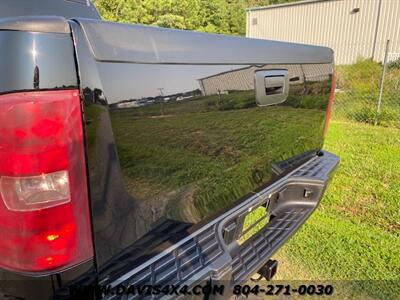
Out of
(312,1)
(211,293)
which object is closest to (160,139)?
(211,293)

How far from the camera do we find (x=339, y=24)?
19.6m

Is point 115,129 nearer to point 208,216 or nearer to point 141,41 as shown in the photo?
point 141,41

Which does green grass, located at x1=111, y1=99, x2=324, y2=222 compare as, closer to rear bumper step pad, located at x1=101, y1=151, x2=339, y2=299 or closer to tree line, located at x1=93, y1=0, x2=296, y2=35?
rear bumper step pad, located at x1=101, y1=151, x2=339, y2=299

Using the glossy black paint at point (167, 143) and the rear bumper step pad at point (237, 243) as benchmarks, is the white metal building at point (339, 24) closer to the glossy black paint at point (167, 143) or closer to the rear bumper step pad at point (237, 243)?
the rear bumper step pad at point (237, 243)

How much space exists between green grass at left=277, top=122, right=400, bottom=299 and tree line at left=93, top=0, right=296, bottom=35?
1772cm

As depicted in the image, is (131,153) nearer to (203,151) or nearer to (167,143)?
(167,143)

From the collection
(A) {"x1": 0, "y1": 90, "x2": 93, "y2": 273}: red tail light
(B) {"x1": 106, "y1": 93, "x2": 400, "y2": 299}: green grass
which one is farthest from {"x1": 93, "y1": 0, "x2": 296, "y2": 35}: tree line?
(A) {"x1": 0, "y1": 90, "x2": 93, "y2": 273}: red tail light

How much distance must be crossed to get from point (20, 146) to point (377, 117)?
324 inches

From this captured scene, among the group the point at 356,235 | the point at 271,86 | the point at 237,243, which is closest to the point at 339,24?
the point at 356,235

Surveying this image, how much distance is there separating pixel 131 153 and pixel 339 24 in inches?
835

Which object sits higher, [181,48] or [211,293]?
[181,48]

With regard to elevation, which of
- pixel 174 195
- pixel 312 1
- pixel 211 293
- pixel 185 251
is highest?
pixel 312 1

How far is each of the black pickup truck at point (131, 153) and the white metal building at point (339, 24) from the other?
15.4 meters

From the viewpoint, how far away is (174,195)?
58.6 inches
